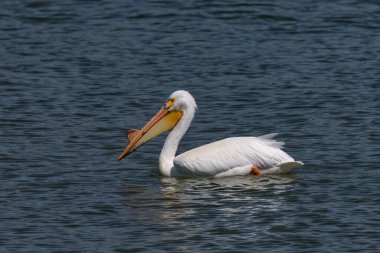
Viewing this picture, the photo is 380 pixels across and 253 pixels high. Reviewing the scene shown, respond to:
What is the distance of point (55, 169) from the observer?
1043 cm

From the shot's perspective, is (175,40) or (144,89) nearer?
(144,89)

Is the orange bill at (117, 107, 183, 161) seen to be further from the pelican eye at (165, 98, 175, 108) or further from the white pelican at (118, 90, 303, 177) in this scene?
the white pelican at (118, 90, 303, 177)

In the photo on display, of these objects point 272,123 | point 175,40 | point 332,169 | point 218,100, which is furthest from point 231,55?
point 332,169

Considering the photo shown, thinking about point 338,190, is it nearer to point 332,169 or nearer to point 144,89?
point 332,169

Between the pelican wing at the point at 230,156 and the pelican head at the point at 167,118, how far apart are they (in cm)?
51

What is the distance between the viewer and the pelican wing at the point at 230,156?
33.3ft

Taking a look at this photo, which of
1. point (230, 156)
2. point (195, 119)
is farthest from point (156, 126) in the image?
point (195, 119)

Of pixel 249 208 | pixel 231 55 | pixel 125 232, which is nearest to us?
pixel 125 232

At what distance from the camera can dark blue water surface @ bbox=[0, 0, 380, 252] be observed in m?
8.60

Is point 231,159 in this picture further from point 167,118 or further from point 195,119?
point 195,119

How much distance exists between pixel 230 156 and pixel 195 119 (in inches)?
77.1

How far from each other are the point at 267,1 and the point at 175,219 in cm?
948

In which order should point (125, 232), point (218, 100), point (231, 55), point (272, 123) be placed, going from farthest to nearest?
point (231, 55) < point (218, 100) < point (272, 123) < point (125, 232)

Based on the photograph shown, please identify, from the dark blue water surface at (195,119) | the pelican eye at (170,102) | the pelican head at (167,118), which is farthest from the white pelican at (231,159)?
the pelican eye at (170,102)
